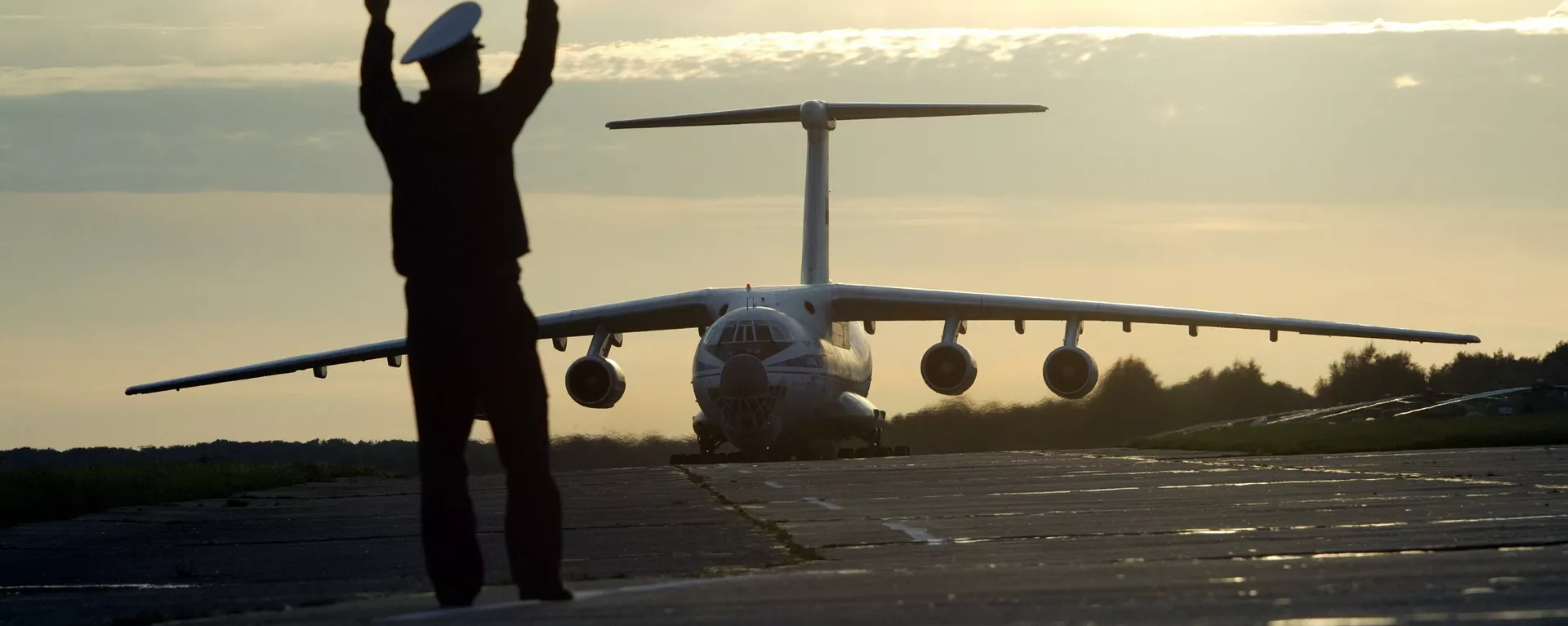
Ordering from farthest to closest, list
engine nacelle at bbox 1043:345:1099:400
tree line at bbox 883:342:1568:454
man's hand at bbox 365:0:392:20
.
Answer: tree line at bbox 883:342:1568:454 → engine nacelle at bbox 1043:345:1099:400 → man's hand at bbox 365:0:392:20

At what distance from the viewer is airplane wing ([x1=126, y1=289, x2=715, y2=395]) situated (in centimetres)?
3059

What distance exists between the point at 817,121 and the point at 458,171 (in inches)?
1218

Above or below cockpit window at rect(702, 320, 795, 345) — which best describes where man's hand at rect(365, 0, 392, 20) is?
below

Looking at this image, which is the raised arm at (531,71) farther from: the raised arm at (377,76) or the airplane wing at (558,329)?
the airplane wing at (558,329)

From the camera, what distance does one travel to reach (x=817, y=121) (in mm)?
35812

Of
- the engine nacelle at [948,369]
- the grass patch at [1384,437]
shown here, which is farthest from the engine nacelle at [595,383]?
the grass patch at [1384,437]

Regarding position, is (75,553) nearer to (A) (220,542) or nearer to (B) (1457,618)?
(A) (220,542)

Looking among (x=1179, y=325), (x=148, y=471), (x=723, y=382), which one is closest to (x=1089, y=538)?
(x=148, y=471)

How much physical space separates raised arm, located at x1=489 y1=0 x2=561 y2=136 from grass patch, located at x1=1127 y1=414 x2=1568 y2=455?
13614 millimetres

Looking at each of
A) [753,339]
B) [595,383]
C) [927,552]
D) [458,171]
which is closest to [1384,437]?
[753,339]

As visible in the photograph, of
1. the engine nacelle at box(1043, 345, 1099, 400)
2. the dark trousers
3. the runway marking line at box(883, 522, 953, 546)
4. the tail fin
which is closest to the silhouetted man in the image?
the dark trousers

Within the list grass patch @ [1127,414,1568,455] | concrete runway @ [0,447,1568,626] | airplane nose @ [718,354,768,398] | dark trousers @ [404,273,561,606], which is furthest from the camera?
airplane nose @ [718,354,768,398]

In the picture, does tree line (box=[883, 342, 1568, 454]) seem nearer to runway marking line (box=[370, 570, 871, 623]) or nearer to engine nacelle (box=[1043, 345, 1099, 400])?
engine nacelle (box=[1043, 345, 1099, 400])

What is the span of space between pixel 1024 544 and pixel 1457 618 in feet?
10.8
